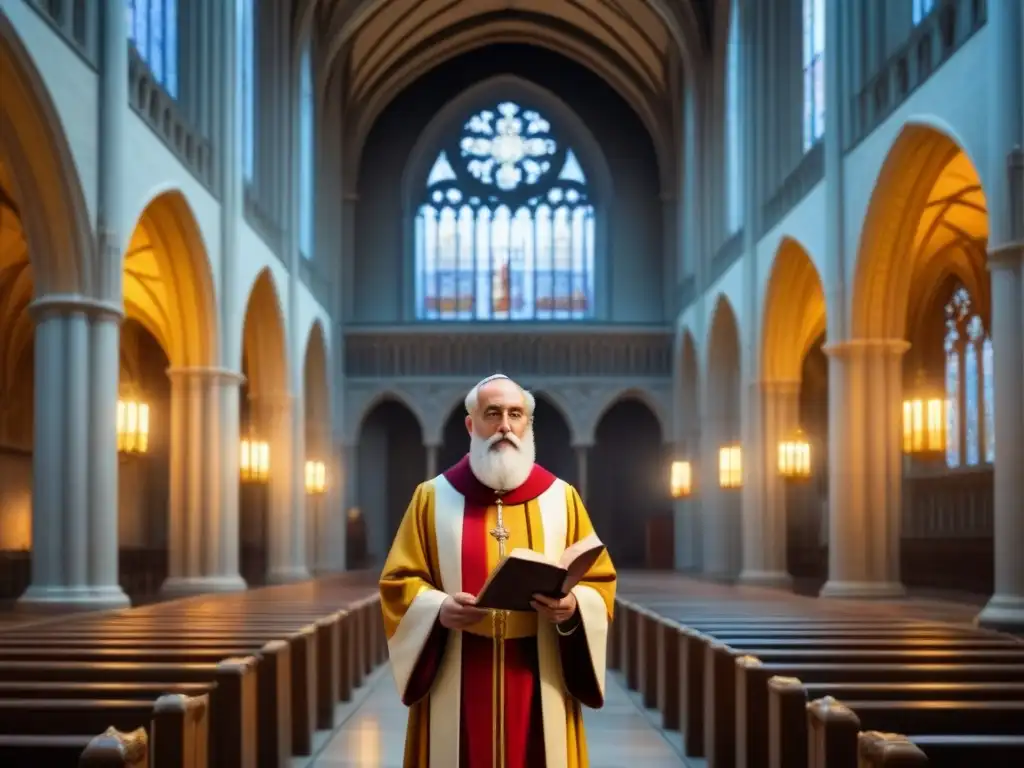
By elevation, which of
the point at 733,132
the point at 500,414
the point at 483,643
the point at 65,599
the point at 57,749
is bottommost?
the point at 65,599

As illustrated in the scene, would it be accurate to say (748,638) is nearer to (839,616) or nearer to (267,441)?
(839,616)

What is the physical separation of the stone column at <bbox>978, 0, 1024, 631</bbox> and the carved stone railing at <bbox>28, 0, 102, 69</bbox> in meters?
8.94

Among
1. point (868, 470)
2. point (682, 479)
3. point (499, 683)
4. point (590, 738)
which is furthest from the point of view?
point (682, 479)

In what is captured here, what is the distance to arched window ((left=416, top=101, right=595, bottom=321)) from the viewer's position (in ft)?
114

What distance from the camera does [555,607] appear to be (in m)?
4.27

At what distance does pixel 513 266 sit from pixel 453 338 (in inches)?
123

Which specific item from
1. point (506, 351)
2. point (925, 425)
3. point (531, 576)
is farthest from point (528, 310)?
point (531, 576)

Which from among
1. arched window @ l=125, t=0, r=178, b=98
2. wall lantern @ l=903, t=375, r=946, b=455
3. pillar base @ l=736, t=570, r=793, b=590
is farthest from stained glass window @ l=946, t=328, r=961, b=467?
arched window @ l=125, t=0, r=178, b=98

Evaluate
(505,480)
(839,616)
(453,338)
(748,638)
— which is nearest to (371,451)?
(453,338)

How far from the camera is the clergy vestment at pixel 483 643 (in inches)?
179

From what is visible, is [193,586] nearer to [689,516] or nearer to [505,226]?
[689,516]

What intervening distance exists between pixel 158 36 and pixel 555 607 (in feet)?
51.9

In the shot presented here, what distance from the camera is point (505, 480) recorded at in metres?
4.59

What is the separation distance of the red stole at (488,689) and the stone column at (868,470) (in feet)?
44.5
